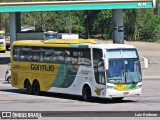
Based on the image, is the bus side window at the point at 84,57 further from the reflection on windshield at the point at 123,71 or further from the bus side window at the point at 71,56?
the reflection on windshield at the point at 123,71

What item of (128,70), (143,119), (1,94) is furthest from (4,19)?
(143,119)

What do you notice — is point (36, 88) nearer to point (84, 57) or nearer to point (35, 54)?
point (35, 54)

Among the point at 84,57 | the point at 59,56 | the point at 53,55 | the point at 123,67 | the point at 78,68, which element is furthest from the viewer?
the point at 53,55

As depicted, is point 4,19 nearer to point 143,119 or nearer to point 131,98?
point 131,98

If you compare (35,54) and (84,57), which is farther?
(35,54)

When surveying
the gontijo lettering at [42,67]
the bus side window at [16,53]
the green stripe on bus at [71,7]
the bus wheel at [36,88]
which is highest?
the green stripe on bus at [71,7]

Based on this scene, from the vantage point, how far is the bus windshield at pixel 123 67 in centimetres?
2473

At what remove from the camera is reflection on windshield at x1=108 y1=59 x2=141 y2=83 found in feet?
81.0

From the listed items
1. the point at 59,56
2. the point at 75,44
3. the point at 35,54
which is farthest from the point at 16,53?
the point at 75,44

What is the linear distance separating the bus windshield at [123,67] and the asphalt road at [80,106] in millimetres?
1037

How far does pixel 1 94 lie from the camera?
30.3 m

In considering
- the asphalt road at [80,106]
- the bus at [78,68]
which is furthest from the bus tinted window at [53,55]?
the asphalt road at [80,106]

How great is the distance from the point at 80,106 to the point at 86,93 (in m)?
2.97

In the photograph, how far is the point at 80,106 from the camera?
23.0 meters
